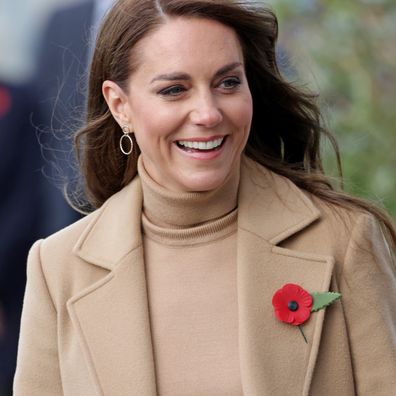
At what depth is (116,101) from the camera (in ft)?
14.2

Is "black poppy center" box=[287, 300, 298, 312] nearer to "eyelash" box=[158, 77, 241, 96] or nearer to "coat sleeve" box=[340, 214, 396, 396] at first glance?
"coat sleeve" box=[340, 214, 396, 396]

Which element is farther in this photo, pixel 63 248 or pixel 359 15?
pixel 359 15

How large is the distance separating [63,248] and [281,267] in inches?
26.2

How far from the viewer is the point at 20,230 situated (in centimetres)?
666

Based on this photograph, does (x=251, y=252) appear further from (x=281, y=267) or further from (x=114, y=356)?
(x=114, y=356)

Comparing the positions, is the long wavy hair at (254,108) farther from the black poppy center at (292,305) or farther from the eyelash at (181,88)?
the black poppy center at (292,305)

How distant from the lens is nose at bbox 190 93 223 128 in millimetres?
3986

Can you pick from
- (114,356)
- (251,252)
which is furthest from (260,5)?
(114,356)

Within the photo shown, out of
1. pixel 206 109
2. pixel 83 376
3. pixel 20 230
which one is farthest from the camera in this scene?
pixel 20 230

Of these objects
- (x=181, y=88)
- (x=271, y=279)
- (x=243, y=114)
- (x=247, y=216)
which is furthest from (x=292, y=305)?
(x=181, y=88)

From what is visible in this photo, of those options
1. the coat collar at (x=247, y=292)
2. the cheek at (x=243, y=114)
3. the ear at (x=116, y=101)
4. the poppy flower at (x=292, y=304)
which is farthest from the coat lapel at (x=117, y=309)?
the cheek at (x=243, y=114)

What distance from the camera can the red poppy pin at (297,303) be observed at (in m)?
4.07

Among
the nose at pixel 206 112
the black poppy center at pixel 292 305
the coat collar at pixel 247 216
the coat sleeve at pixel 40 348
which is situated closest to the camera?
the nose at pixel 206 112

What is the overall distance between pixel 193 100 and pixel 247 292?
0.54 meters
